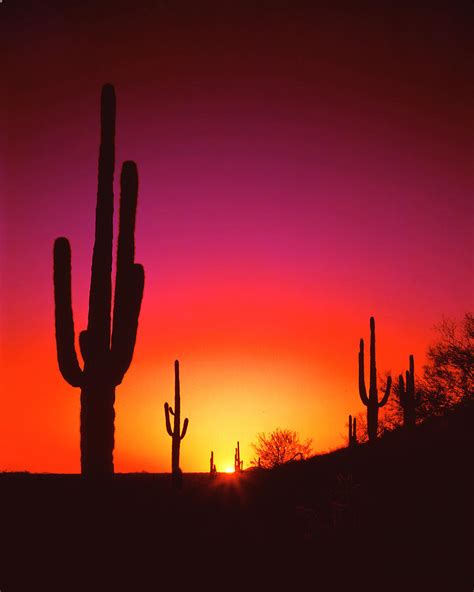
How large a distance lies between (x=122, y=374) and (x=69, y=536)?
430cm

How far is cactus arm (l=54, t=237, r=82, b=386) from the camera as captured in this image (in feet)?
35.7

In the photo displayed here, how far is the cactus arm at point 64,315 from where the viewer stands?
10875mm

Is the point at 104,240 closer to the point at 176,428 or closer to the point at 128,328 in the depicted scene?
the point at 128,328

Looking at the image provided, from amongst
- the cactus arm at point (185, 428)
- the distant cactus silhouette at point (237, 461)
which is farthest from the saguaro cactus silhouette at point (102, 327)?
the distant cactus silhouette at point (237, 461)

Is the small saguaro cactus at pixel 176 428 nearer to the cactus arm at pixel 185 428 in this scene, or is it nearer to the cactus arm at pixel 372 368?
the cactus arm at pixel 185 428

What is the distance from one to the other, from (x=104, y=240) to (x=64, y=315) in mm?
1313

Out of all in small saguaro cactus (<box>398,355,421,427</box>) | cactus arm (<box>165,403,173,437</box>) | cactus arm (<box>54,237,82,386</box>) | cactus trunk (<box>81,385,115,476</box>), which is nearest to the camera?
cactus trunk (<box>81,385,115,476</box>)

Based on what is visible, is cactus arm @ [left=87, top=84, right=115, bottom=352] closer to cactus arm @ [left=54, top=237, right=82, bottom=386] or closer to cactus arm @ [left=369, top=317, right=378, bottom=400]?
cactus arm @ [left=54, top=237, right=82, bottom=386]

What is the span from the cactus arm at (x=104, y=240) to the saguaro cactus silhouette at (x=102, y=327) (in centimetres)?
2

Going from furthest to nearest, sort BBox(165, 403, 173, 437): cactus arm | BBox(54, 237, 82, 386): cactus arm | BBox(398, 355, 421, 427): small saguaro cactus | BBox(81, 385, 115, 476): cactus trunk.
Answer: BBox(165, 403, 173, 437): cactus arm, BBox(398, 355, 421, 427): small saguaro cactus, BBox(54, 237, 82, 386): cactus arm, BBox(81, 385, 115, 476): cactus trunk

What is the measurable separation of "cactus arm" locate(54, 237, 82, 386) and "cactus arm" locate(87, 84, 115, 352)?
0.34 m

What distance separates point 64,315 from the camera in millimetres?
Answer: 11023

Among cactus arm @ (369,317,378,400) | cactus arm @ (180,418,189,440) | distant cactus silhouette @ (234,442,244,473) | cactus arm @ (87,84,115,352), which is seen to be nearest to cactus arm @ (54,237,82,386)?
cactus arm @ (87,84,115,352)

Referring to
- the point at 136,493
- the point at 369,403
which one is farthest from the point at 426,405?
the point at 136,493
